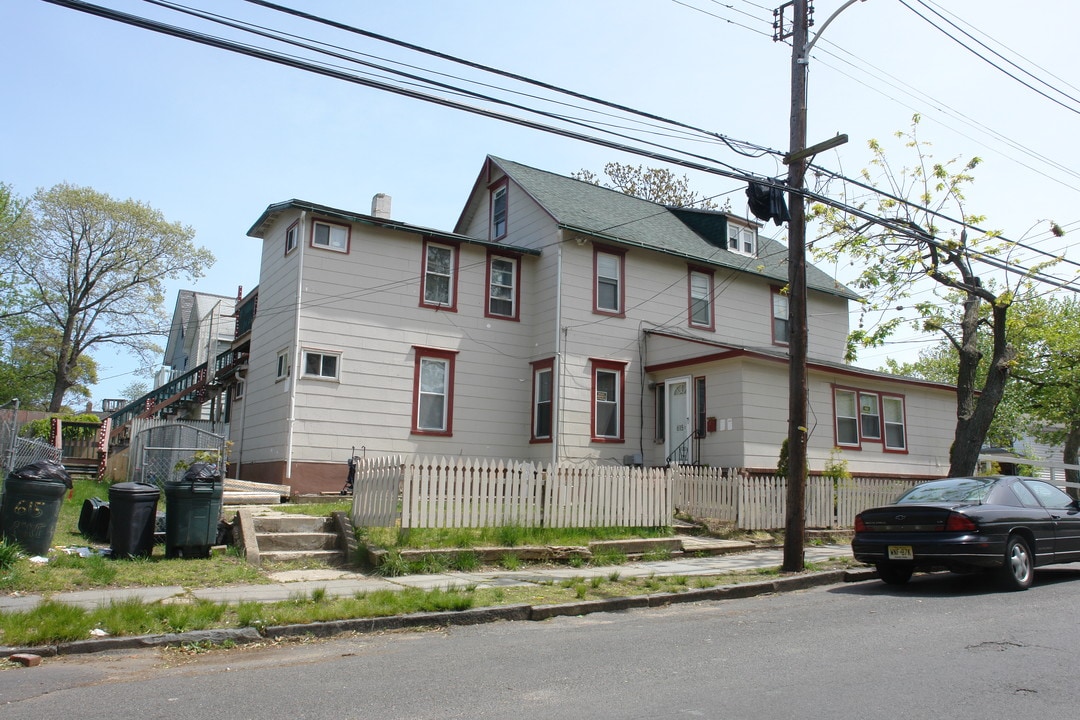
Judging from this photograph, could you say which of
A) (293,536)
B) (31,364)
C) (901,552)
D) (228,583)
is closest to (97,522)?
(293,536)

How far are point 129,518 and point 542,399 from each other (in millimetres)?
11333

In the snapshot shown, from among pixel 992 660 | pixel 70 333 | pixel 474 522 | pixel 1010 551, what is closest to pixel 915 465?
pixel 1010 551

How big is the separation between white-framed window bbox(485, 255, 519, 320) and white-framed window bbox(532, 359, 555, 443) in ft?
5.22

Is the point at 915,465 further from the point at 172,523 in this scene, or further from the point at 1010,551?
the point at 172,523

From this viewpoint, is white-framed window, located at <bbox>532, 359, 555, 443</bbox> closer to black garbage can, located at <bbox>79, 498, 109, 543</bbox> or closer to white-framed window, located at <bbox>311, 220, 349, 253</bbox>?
white-framed window, located at <bbox>311, 220, 349, 253</bbox>

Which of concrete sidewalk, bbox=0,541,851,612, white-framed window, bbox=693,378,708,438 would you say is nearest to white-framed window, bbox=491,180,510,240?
white-framed window, bbox=693,378,708,438

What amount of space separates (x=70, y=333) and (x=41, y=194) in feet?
23.6

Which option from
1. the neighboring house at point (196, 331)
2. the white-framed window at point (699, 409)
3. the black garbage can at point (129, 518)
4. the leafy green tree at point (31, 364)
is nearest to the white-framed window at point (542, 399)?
the white-framed window at point (699, 409)

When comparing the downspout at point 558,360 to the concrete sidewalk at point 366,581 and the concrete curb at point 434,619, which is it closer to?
the concrete sidewalk at point 366,581

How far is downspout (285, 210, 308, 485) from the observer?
56.3 ft

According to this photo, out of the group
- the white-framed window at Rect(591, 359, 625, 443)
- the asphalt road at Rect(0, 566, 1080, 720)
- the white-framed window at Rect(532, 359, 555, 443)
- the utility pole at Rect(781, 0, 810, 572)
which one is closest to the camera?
the asphalt road at Rect(0, 566, 1080, 720)

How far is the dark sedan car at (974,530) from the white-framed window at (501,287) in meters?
11.6

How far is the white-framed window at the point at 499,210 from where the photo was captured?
23.0m

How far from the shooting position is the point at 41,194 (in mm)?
40938
